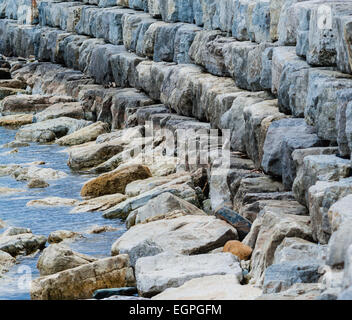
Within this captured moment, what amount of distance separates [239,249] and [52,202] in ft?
14.6

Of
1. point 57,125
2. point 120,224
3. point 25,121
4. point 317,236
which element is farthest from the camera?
point 25,121

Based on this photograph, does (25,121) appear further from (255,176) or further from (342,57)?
(342,57)

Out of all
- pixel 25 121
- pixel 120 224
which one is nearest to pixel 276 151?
pixel 120 224

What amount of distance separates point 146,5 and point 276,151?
10.1 meters

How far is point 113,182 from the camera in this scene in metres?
12.2

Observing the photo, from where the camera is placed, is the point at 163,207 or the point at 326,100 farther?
the point at 163,207

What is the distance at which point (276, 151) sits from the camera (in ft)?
29.4

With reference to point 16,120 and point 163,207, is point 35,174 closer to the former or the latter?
point 163,207

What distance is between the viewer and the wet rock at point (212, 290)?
6359 millimetres

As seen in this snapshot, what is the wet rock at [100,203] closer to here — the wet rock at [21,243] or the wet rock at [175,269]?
the wet rock at [21,243]

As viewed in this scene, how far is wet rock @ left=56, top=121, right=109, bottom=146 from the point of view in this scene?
16406mm

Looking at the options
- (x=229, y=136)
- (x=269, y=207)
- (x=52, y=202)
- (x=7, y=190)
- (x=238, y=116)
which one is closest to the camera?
(x=269, y=207)

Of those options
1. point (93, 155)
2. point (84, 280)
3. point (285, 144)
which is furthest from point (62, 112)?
point (84, 280)

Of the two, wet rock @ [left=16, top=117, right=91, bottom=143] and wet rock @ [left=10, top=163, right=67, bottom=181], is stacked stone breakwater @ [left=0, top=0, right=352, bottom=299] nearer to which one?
wet rock @ [left=16, top=117, right=91, bottom=143]
